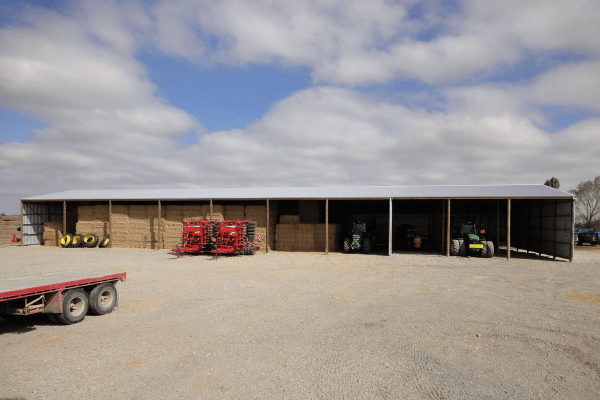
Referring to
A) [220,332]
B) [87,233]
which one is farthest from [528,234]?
[87,233]

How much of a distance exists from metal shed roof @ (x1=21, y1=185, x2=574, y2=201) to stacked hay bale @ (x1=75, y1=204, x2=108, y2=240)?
89 cm

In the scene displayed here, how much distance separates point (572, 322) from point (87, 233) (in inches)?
1096

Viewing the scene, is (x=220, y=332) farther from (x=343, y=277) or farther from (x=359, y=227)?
(x=359, y=227)

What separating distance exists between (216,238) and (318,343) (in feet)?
48.3

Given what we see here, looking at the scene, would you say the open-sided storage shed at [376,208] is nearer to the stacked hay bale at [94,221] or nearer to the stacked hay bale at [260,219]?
the stacked hay bale at [260,219]

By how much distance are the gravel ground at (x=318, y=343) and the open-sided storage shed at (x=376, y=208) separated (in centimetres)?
912

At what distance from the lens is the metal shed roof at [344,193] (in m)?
20.5

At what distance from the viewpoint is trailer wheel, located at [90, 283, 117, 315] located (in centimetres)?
809

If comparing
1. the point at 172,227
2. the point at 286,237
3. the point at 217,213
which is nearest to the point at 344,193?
the point at 286,237

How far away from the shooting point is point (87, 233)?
26219mm

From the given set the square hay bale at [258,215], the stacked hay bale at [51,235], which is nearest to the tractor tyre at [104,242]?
the stacked hay bale at [51,235]

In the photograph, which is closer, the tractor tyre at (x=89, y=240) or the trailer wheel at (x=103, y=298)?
the trailer wheel at (x=103, y=298)

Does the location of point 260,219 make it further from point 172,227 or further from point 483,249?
point 483,249

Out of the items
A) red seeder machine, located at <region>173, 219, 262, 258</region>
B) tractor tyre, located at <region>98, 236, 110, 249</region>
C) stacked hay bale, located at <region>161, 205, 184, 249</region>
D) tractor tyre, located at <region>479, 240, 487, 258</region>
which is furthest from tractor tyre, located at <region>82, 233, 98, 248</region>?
tractor tyre, located at <region>479, 240, 487, 258</region>
